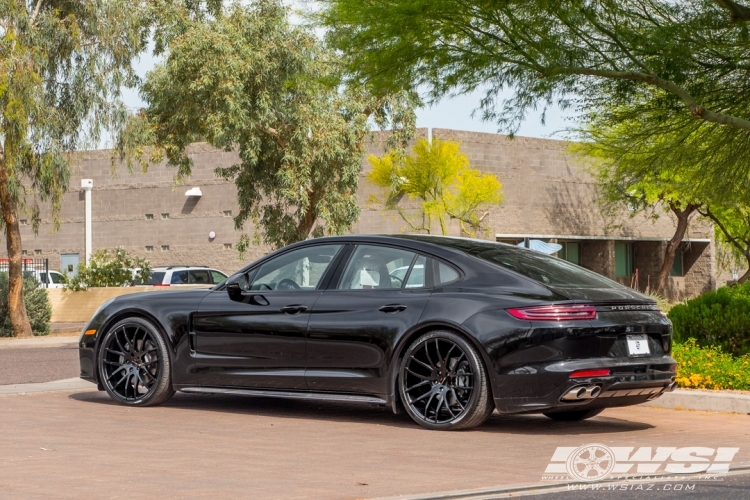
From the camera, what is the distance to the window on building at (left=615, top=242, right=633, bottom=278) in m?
50.2

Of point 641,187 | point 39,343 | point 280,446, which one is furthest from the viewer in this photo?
point 641,187

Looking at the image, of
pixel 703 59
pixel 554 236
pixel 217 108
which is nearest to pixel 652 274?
pixel 554 236

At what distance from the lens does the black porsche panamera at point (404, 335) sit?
29.0ft

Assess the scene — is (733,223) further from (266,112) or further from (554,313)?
(554,313)

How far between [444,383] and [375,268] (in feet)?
4.25

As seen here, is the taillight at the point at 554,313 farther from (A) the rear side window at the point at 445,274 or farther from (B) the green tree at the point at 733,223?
(B) the green tree at the point at 733,223

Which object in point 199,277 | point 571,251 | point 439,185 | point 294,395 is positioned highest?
point 439,185

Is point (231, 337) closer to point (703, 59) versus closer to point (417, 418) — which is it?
point (417, 418)

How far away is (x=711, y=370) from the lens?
11.4 meters

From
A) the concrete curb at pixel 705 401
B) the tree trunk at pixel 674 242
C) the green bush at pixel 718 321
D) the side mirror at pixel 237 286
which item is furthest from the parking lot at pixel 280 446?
the tree trunk at pixel 674 242

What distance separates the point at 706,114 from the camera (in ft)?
44.1

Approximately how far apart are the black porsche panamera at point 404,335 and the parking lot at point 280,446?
0.96ft

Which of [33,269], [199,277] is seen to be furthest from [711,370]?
[33,269]

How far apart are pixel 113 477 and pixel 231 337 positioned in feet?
10.7
